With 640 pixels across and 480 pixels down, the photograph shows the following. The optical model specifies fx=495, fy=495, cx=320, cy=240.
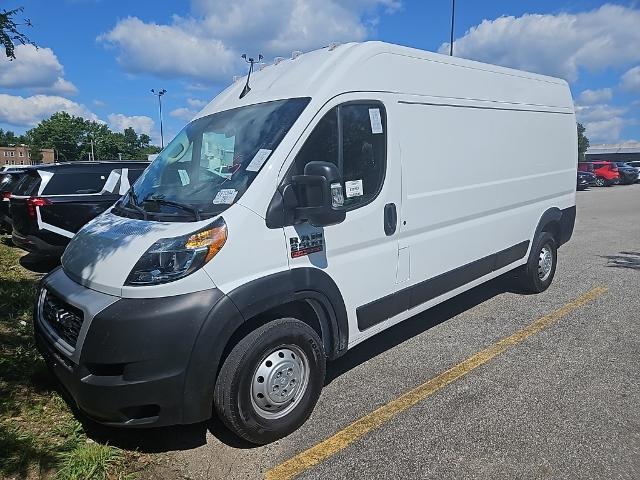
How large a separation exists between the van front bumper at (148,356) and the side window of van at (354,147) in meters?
1.18

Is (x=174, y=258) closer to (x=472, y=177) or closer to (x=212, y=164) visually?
(x=212, y=164)

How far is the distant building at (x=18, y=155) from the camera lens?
92.4 metres

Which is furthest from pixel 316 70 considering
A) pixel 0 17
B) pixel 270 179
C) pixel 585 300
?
pixel 585 300

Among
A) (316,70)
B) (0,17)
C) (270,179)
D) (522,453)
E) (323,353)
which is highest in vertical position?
(0,17)

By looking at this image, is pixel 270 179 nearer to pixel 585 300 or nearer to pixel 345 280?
pixel 345 280

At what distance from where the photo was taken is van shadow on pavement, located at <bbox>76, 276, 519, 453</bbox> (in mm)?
3238

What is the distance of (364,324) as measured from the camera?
3.85 metres

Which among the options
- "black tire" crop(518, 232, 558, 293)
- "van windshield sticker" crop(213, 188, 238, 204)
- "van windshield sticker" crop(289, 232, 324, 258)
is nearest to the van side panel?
"black tire" crop(518, 232, 558, 293)

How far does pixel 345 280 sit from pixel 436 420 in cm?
116

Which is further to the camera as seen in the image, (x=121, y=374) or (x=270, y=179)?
(x=270, y=179)

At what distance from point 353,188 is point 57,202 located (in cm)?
576

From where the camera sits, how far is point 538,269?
20.7 ft

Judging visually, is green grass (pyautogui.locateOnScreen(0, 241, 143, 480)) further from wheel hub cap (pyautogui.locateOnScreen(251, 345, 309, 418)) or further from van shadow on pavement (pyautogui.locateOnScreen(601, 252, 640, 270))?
van shadow on pavement (pyautogui.locateOnScreen(601, 252, 640, 270))

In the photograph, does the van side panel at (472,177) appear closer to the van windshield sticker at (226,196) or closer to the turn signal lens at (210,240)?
the van windshield sticker at (226,196)
